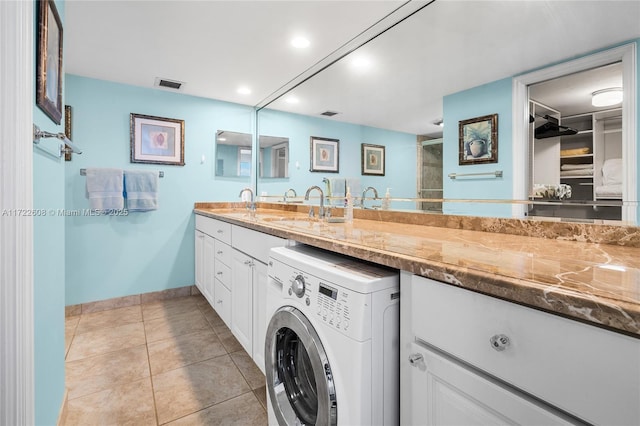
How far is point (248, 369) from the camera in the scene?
1881mm

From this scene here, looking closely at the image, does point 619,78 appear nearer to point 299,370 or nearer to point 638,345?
point 638,345

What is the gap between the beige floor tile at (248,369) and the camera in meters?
1.75

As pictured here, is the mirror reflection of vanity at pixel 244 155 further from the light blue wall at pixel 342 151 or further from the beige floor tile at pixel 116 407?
the beige floor tile at pixel 116 407

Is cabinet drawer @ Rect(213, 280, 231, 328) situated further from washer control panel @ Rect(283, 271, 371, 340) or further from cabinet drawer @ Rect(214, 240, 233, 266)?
washer control panel @ Rect(283, 271, 371, 340)

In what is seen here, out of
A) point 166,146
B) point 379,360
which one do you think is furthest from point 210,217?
point 379,360

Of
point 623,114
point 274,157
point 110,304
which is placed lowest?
point 110,304

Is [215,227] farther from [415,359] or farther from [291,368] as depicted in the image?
[415,359]

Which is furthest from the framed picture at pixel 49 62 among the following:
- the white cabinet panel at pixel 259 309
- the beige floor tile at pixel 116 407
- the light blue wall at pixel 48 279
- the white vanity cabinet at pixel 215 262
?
the beige floor tile at pixel 116 407

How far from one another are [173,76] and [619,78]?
2987 millimetres

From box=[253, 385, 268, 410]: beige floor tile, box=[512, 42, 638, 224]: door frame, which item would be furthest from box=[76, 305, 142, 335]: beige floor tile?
box=[512, 42, 638, 224]: door frame

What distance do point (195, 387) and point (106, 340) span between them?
1.07 metres

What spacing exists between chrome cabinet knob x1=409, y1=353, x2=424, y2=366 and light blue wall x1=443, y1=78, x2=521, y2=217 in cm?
83

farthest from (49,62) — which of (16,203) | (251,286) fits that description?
(251,286)

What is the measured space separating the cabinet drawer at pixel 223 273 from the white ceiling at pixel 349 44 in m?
1.43
